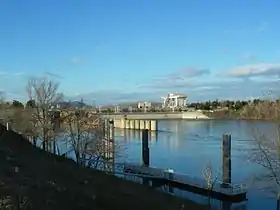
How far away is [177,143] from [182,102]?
112710 mm

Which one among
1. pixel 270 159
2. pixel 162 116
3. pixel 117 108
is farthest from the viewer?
pixel 117 108

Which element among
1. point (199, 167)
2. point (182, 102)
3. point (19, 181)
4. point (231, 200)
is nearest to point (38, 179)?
point (19, 181)

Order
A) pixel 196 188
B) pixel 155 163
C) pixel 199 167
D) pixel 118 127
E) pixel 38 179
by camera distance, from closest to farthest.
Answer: pixel 38 179, pixel 196 188, pixel 199 167, pixel 155 163, pixel 118 127

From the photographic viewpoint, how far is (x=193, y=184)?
41375mm

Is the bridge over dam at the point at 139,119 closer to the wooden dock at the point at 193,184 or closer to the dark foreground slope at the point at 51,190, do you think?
the wooden dock at the point at 193,184

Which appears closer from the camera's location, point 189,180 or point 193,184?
Result: point 193,184

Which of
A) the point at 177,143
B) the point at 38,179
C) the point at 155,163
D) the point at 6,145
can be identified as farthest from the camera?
the point at 177,143

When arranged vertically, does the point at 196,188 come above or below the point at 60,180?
below

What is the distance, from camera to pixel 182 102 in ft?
609

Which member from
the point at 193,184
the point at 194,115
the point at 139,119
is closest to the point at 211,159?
the point at 193,184

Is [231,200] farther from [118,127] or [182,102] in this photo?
[182,102]

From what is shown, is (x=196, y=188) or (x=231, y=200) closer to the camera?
(x=231, y=200)

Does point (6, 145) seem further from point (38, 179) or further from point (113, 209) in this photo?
point (113, 209)

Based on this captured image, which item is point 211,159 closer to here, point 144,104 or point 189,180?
point 189,180
